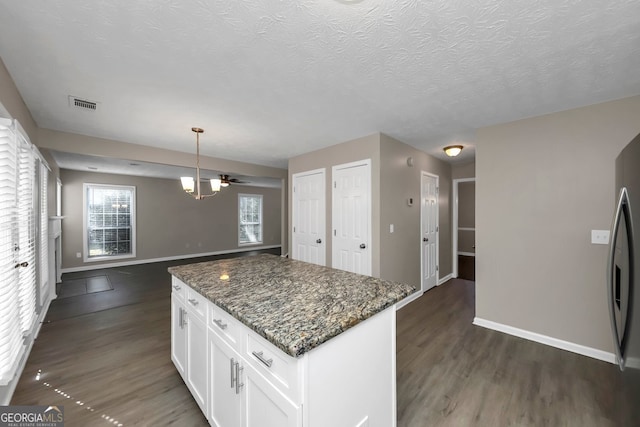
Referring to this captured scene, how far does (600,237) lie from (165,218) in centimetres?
852

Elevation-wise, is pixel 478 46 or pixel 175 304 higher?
pixel 478 46

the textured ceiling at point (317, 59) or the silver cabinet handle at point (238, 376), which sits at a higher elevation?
the textured ceiling at point (317, 59)

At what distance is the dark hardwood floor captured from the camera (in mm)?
1691

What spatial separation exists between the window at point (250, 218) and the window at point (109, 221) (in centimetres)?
306

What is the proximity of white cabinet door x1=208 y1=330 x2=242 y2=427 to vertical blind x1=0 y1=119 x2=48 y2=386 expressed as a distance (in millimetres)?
1251

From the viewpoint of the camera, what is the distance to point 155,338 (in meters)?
2.71

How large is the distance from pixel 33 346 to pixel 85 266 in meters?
4.32

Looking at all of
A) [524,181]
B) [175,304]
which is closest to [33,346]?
[175,304]

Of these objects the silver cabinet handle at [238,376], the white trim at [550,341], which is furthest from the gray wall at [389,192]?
the silver cabinet handle at [238,376]

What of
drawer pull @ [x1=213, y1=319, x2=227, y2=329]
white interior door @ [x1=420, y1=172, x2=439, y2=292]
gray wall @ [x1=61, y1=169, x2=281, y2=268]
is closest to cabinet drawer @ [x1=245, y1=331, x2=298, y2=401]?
drawer pull @ [x1=213, y1=319, x2=227, y2=329]

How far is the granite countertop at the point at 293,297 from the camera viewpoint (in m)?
0.99

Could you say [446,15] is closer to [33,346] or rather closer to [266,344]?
[266,344]

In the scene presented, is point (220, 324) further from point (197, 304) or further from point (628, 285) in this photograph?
point (628, 285)

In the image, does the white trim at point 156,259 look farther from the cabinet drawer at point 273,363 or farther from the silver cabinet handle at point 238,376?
the cabinet drawer at point 273,363
